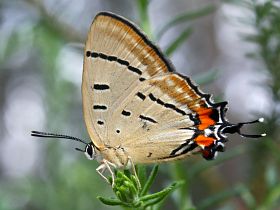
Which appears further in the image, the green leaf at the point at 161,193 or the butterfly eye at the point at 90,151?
the butterfly eye at the point at 90,151

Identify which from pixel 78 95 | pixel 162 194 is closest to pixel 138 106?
pixel 162 194

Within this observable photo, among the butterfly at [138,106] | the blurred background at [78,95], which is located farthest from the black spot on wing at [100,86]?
the blurred background at [78,95]

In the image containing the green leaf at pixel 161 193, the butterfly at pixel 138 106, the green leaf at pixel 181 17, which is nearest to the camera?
the green leaf at pixel 161 193

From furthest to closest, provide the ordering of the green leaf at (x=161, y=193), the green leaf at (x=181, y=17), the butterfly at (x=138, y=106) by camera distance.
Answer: the green leaf at (x=181, y=17), the butterfly at (x=138, y=106), the green leaf at (x=161, y=193)

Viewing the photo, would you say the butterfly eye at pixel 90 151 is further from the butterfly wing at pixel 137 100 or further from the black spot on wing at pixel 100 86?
the black spot on wing at pixel 100 86

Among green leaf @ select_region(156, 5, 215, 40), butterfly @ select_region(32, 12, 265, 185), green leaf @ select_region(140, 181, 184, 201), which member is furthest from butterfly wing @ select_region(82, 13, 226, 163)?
green leaf @ select_region(140, 181, 184, 201)

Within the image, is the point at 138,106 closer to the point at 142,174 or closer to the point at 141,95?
the point at 141,95

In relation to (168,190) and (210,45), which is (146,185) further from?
(210,45)
